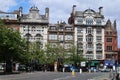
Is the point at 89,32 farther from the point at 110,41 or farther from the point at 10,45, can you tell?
the point at 10,45

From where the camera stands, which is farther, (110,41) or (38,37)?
(110,41)

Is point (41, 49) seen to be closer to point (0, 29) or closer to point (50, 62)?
point (50, 62)

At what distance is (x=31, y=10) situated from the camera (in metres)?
129

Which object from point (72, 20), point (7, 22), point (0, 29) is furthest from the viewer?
point (72, 20)

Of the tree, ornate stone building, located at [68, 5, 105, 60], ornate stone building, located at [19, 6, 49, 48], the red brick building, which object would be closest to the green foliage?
the tree

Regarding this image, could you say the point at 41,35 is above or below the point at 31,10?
below

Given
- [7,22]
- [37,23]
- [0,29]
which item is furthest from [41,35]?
[0,29]

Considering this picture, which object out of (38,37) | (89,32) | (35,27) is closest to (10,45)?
(38,37)

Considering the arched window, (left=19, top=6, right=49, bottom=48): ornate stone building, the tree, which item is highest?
(left=19, top=6, right=49, bottom=48): ornate stone building

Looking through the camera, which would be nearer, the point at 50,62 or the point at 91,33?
the point at 50,62

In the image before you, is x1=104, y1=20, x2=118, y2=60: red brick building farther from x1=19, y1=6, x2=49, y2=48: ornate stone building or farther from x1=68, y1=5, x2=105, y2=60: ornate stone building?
x1=19, y1=6, x2=49, y2=48: ornate stone building

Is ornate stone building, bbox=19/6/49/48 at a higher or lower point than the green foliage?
A: higher

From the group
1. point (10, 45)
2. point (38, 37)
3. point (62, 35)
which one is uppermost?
point (62, 35)

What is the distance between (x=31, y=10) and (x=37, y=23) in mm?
5852
